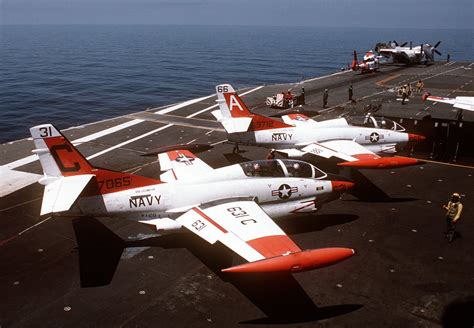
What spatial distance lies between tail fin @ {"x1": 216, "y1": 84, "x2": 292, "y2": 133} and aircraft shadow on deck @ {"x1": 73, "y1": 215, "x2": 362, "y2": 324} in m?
8.62

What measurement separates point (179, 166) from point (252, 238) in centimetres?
837

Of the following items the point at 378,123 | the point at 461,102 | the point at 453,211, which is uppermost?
the point at 461,102

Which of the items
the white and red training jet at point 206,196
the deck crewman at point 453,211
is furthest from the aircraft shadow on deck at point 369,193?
the deck crewman at point 453,211

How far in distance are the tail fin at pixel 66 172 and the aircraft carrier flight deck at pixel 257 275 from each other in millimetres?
2777

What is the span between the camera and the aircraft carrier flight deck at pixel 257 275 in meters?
12.1

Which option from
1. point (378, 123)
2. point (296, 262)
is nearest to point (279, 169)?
point (296, 262)

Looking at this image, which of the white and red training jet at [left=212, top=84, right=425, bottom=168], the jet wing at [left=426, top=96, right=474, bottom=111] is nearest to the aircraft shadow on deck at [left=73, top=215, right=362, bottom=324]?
the white and red training jet at [left=212, top=84, right=425, bottom=168]

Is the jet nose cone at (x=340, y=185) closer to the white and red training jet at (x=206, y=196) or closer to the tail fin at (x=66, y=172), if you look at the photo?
the white and red training jet at (x=206, y=196)

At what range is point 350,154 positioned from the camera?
2233cm

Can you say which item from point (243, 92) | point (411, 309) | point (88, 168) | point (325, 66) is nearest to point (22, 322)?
point (88, 168)

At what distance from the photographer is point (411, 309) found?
40.1 ft

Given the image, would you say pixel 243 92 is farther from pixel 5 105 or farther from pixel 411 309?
pixel 411 309

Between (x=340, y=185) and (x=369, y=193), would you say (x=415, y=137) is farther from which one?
(x=340, y=185)

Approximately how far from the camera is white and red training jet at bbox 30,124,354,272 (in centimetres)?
1312
